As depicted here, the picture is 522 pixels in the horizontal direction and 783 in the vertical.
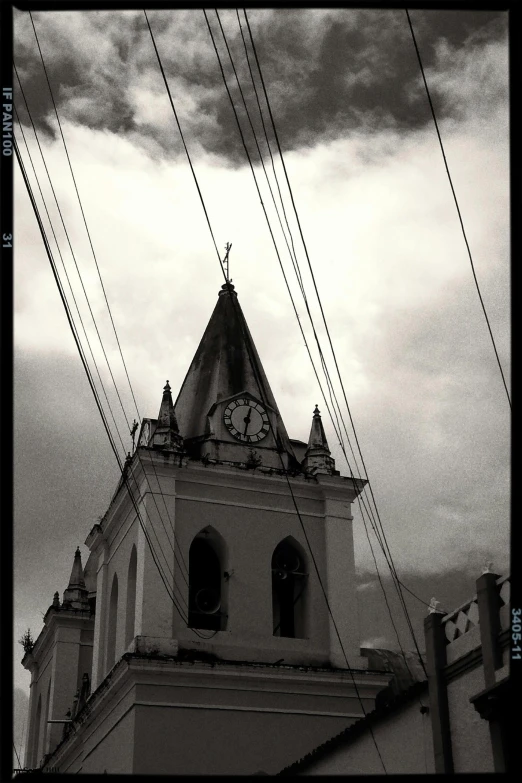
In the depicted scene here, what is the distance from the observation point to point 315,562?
1869 centimetres

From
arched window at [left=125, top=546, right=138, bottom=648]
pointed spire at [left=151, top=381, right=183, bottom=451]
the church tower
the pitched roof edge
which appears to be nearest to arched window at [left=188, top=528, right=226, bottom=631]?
the church tower

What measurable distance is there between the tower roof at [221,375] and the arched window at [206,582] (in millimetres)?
1997

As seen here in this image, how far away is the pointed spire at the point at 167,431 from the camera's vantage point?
1852 cm

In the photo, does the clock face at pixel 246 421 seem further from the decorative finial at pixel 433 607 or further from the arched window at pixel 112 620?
the decorative finial at pixel 433 607

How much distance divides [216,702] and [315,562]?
3.02m

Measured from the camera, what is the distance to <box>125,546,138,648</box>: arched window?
17922 mm

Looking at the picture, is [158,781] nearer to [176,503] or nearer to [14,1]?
[14,1]

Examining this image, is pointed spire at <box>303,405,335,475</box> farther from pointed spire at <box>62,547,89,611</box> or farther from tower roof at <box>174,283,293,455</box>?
pointed spire at <box>62,547,89,611</box>

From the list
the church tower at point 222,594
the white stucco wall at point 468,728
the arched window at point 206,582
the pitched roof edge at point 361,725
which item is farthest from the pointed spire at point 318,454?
the white stucco wall at point 468,728

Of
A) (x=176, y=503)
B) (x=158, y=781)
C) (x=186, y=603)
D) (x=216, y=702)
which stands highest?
(x=176, y=503)

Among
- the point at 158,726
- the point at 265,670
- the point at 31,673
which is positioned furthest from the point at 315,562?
the point at 31,673
